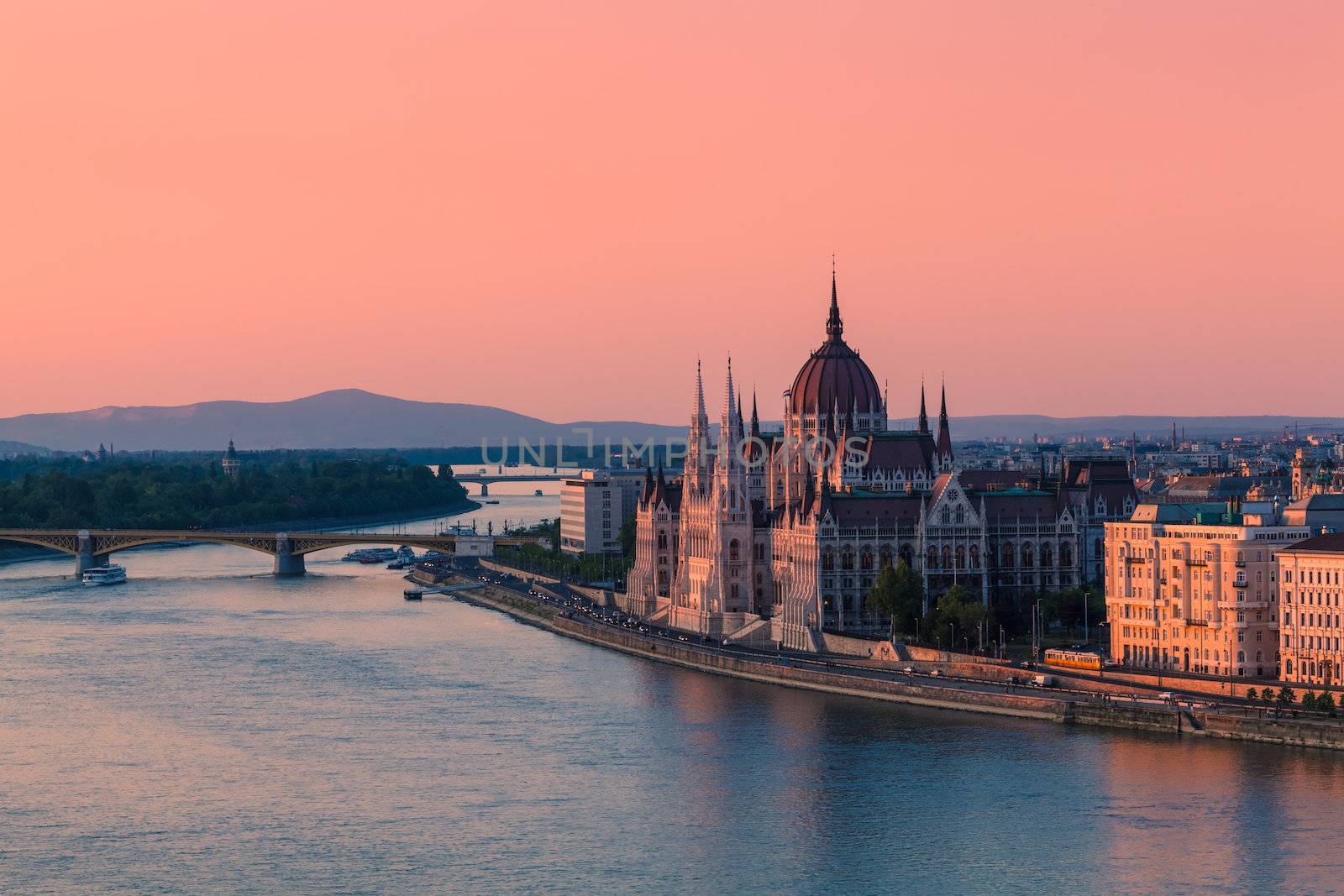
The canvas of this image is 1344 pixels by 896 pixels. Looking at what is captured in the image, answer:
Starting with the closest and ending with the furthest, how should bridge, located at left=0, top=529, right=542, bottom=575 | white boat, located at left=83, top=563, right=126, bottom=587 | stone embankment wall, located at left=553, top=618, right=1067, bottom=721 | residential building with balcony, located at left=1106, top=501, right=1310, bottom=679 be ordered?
residential building with balcony, located at left=1106, top=501, right=1310, bottom=679
stone embankment wall, located at left=553, top=618, right=1067, bottom=721
white boat, located at left=83, top=563, right=126, bottom=587
bridge, located at left=0, top=529, right=542, bottom=575

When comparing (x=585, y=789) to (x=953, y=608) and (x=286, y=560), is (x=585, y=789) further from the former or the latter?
(x=286, y=560)

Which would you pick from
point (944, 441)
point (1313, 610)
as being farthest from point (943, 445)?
point (1313, 610)

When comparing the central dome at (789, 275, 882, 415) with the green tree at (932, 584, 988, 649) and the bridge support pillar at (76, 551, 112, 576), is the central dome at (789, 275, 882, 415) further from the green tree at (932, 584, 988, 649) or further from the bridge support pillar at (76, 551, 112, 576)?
the bridge support pillar at (76, 551, 112, 576)

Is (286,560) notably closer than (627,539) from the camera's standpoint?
No

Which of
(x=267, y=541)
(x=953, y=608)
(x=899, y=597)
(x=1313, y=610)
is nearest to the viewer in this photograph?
(x=1313, y=610)

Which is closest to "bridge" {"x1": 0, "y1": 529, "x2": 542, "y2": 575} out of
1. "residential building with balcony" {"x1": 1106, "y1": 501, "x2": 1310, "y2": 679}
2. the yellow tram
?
the yellow tram

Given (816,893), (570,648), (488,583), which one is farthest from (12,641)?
(816,893)

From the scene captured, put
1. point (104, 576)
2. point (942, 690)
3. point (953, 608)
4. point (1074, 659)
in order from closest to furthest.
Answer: point (942, 690), point (1074, 659), point (953, 608), point (104, 576)

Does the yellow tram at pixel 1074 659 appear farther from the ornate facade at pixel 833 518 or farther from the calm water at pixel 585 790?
the ornate facade at pixel 833 518
